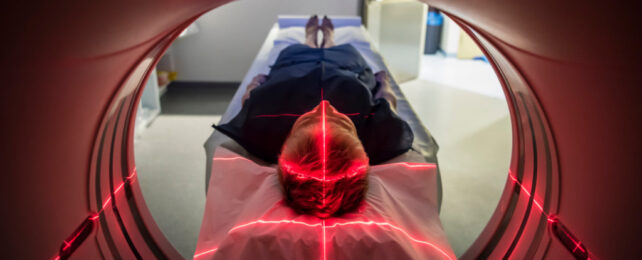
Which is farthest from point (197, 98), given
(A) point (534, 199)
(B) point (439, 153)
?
(A) point (534, 199)

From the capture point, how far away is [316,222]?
1083 millimetres

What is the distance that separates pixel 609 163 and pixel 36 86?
726 mm

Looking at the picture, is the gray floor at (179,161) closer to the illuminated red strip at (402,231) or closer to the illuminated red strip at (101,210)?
the illuminated red strip at (101,210)

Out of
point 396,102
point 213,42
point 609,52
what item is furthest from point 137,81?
point 213,42

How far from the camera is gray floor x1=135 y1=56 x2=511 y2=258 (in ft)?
6.88

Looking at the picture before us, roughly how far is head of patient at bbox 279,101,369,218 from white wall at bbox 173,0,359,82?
334cm

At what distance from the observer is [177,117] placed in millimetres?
3516

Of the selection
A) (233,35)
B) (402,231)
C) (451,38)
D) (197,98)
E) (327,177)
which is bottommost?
(197,98)

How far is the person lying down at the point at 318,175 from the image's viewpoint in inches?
40.1

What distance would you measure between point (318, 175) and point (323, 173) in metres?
0.01

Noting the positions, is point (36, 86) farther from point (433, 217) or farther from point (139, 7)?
point (433, 217)

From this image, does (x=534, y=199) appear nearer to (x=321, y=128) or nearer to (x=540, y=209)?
(x=540, y=209)

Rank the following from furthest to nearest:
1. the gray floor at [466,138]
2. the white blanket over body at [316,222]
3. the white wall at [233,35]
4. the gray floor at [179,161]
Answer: the white wall at [233,35], the gray floor at [466,138], the gray floor at [179,161], the white blanket over body at [316,222]

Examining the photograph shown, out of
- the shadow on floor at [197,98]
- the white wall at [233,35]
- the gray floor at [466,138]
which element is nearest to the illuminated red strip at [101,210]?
the gray floor at [466,138]
